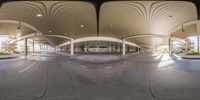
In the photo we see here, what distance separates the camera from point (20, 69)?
316 inches

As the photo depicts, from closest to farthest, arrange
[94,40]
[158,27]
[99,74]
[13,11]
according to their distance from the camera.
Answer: [158,27] → [13,11] → [94,40] → [99,74]

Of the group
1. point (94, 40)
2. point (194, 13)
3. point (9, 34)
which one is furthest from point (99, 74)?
point (194, 13)

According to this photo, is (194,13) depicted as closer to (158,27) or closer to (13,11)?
(158,27)

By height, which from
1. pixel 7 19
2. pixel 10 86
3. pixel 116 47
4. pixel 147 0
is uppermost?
pixel 147 0

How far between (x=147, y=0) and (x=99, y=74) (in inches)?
132

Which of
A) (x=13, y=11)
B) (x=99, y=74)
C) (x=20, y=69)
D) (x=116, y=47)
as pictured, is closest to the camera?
(x=13, y=11)

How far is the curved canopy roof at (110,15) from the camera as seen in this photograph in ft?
12.3

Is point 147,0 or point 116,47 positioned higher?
point 147,0

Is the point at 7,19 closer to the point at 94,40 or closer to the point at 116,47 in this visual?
the point at 94,40

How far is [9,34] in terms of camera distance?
14.7ft

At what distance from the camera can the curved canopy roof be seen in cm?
376

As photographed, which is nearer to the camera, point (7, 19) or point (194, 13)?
point (194, 13)

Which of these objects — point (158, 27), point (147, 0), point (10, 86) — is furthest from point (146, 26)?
point (10, 86)

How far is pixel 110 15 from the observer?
390cm
